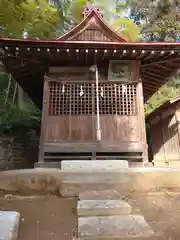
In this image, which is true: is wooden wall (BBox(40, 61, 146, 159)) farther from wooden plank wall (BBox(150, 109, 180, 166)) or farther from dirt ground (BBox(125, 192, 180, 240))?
wooden plank wall (BBox(150, 109, 180, 166))

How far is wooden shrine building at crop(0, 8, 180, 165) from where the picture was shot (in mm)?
7195

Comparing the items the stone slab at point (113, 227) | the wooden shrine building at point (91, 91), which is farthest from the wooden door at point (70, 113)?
the stone slab at point (113, 227)

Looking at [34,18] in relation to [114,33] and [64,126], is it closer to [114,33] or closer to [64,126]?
[114,33]

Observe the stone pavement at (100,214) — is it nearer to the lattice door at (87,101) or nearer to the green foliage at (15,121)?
the lattice door at (87,101)

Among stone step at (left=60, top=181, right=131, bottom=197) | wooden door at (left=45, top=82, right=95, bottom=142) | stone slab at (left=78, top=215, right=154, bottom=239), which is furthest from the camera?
wooden door at (left=45, top=82, right=95, bottom=142)

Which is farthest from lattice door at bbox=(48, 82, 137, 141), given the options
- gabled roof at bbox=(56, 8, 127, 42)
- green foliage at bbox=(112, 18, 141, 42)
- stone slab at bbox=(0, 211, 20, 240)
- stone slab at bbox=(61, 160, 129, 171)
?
green foliage at bbox=(112, 18, 141, 42)

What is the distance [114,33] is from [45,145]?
5001mm

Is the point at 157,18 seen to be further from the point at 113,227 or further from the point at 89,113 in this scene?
the point at 113,227

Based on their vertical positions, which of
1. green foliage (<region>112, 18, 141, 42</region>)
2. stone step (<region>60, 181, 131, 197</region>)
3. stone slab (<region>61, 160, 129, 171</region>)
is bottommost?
stone step (<region>60, 181, 131, 197</region>)

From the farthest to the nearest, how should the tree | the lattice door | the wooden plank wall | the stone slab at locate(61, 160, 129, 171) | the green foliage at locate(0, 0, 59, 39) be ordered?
the tree
the green foliage at locate(0, 0, 59, 39)
the wooden plank wall
the lattice door
the stone slab at locate(61, 160, 129, 171)

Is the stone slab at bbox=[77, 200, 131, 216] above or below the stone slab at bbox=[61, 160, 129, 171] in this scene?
below

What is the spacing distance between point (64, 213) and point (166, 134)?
8649 mm

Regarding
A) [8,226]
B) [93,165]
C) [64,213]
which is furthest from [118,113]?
[8,226]

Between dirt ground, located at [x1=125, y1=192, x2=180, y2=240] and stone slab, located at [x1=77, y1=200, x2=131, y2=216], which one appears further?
stone slab, located at [x1=77, y1=200, x2=131, y2=216]
